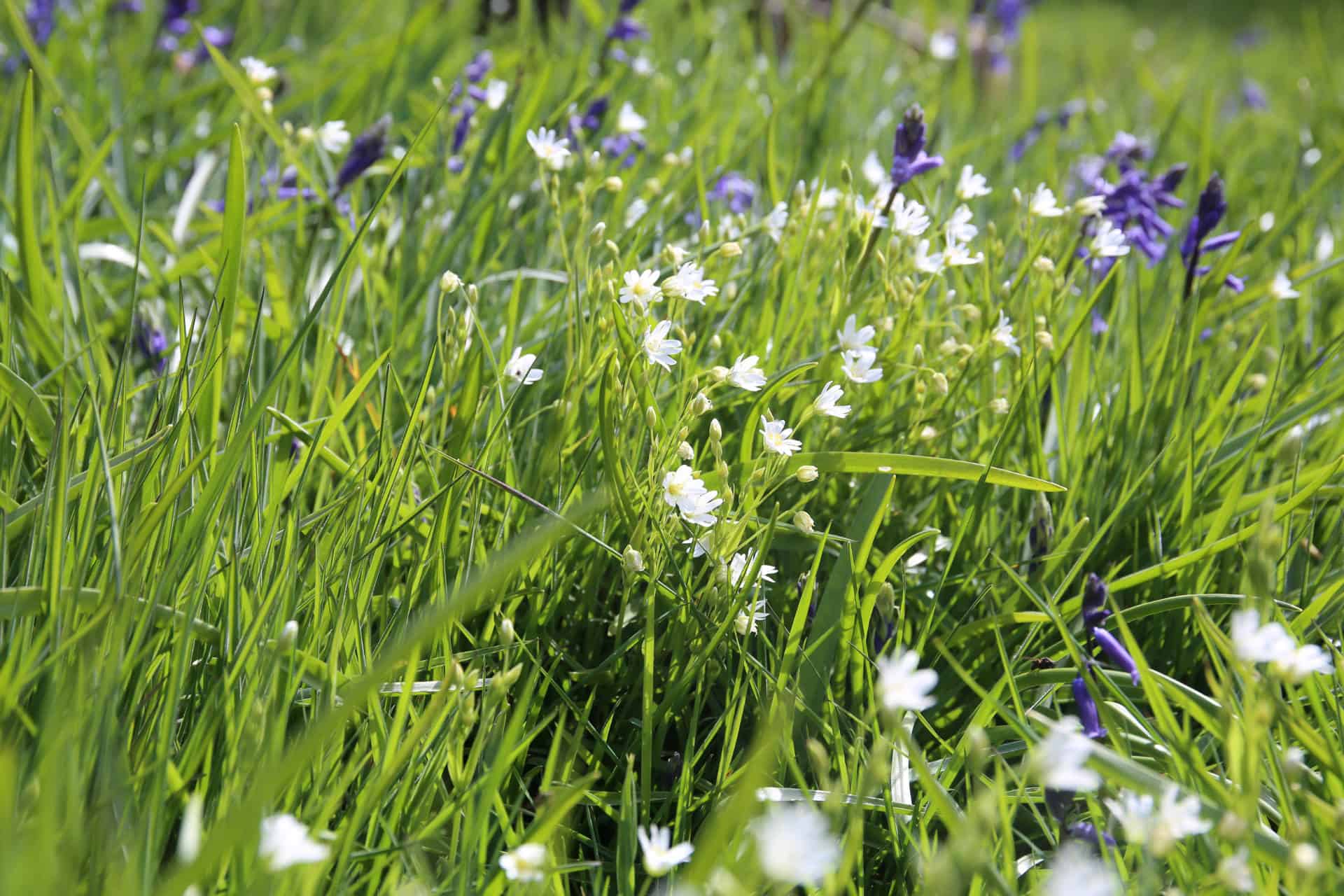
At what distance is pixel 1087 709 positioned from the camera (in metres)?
1.16

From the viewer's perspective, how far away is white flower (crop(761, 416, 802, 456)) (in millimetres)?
1275

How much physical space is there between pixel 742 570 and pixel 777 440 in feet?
0.57

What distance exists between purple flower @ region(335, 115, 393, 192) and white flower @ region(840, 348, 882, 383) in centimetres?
106

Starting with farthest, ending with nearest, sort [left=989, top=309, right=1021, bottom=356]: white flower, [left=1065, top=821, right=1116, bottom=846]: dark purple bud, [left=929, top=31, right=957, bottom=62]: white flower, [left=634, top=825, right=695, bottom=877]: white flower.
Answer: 1. [left=929, top=31, right=957, bottom=62]: white flower
2. [left=989, top=309, right=1021, bottom=356]: white flower
3. [left=1065, top=821, right=1116, bottom=846]: dark purple bud
4. [left=634, top=825, right=695, bottom=877]: white flower

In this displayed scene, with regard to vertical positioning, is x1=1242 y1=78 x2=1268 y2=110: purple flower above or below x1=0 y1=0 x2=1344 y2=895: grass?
above

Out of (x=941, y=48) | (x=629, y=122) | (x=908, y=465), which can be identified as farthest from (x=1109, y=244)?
(x=941, y=48)

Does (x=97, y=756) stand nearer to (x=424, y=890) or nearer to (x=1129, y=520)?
(x=424, y=890)

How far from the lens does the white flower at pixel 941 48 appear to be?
3.99 meters

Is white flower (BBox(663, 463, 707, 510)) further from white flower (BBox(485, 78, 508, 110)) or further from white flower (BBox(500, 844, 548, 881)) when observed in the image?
white flower (BBox(485, 78, 508, 110))

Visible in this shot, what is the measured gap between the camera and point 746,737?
1320 mm

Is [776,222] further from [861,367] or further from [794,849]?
[794,849]

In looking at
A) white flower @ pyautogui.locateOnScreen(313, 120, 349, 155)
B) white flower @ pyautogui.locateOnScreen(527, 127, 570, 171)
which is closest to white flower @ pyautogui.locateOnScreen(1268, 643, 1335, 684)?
white flower @ pyautogui.locateOnScreen(527, 127, 570, 171)

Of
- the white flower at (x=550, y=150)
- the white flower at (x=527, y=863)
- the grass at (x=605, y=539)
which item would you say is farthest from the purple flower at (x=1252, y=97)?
the white flower at (x=527, y=863)

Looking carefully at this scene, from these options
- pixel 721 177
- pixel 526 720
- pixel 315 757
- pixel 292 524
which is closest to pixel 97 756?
pixel 315 757
